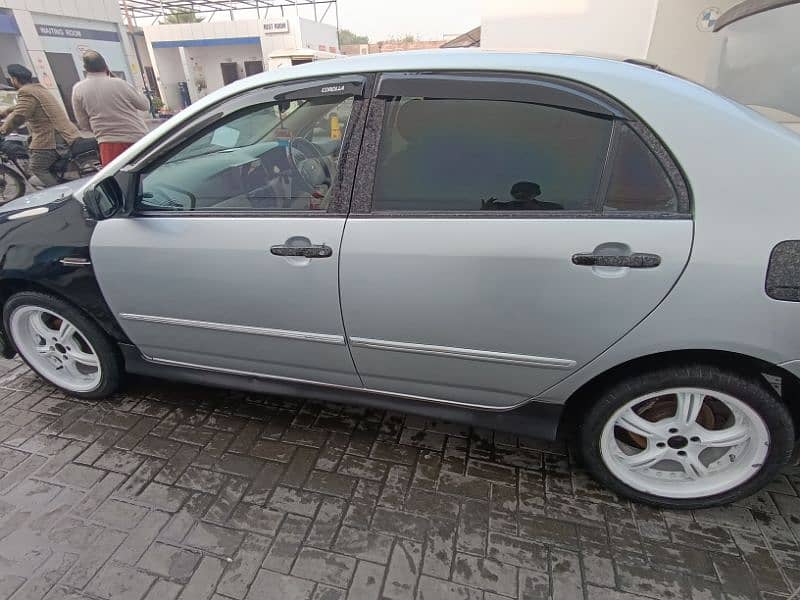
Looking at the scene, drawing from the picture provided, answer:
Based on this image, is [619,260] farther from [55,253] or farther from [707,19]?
Result: [707,19]

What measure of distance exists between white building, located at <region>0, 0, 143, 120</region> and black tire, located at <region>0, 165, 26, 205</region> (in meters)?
9.39

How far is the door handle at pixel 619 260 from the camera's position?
151 cm

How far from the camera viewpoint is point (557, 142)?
1622 mm

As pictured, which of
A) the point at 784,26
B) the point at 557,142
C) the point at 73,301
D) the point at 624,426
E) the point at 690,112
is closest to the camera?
the point at 690,112

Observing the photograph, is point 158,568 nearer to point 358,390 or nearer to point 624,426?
point 358,390

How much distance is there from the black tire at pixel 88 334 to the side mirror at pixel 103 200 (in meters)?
0.63

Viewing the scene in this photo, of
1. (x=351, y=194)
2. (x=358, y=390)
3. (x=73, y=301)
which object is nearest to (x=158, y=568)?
(x=358, y=390)

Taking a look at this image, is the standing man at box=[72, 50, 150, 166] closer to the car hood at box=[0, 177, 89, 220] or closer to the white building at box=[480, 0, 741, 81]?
the car hood at box=[0, 177, 89, 220]

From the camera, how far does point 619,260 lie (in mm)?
1529

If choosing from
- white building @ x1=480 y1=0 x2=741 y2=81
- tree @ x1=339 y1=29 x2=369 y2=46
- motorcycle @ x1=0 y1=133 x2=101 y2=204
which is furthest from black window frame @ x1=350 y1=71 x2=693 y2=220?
tree @ x1=339 y1=29 x2=369 y2=46

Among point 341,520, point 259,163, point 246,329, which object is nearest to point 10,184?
point 259,163

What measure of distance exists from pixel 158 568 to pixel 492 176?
6.37ft

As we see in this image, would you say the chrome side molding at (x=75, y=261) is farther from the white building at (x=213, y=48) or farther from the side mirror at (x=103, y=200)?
the white building at (x=213, y=48)

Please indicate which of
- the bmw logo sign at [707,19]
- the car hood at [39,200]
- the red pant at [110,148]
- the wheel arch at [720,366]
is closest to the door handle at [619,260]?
the wheel arch at [720,366]
